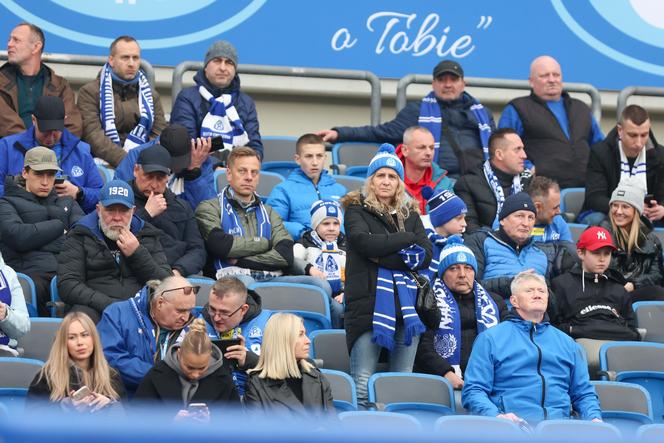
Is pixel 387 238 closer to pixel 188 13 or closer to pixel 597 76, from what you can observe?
pixel 188 13

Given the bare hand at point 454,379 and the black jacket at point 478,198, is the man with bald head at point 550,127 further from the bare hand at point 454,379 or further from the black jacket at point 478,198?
the bare hand at point 454,379

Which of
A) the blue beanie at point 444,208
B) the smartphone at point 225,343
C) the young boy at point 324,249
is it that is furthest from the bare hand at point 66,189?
the blue beanie at point 444,208

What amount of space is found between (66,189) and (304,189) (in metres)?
1.58

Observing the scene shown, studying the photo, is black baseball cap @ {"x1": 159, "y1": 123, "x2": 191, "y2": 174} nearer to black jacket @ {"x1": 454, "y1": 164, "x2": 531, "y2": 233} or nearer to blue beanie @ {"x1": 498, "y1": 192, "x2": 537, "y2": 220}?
black jacket @ {"x1": 454, "y1": 164, "x2": 531, "y2": 233}

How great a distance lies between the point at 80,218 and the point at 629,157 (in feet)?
13.4

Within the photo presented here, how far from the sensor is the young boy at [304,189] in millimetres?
7477

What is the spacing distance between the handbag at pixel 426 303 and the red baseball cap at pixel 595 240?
1419 mm

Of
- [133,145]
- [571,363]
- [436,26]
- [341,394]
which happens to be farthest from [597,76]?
[341,394]

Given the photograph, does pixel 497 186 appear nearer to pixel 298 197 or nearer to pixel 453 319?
pixel 298 197

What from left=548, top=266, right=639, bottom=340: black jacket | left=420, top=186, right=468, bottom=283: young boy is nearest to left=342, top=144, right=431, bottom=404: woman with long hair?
left=420, top=186, right=468, bottom=283: young boy

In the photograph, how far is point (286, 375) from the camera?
503 cm

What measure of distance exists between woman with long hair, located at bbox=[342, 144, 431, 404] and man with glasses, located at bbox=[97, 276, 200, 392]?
35.8 inches

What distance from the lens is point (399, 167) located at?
6.20 meters

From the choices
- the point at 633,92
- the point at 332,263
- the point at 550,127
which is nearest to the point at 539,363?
the point at 332,263
